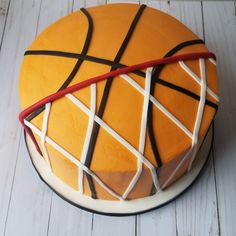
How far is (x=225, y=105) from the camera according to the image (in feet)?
4.34

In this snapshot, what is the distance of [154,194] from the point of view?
1116 millimetres


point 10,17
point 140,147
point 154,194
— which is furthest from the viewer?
point 10,17

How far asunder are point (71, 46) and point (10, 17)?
0.71 metres

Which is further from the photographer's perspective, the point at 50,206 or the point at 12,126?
the point at 12,126

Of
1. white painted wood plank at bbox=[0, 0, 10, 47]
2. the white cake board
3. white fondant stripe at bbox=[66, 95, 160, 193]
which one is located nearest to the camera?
white fondant stripe at bbox=[66, 95, 160, 193]

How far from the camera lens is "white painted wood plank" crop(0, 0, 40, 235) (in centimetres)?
123

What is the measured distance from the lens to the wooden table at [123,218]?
114 centimetres

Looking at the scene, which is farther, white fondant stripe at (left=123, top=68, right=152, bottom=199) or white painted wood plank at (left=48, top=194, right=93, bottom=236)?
white painted wood plank at (left=48, top=194, right=93, bottom=236)

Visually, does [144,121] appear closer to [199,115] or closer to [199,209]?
[199,115]

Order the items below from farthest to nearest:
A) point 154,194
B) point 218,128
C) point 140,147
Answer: point 218,128, point 154,194, point 140,147

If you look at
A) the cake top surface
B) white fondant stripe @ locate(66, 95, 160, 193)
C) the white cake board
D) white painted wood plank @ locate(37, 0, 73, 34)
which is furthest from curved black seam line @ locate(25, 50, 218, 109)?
white painted wood plank @ locate(37, 0, 73, 34)

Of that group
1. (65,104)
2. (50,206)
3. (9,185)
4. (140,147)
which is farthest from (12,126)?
(140,147)

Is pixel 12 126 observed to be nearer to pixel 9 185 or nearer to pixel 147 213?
pixel 9 185

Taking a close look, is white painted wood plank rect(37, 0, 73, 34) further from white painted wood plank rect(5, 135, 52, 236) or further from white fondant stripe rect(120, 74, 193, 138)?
white fondant stripe rect(120, 74, 193, 138)
